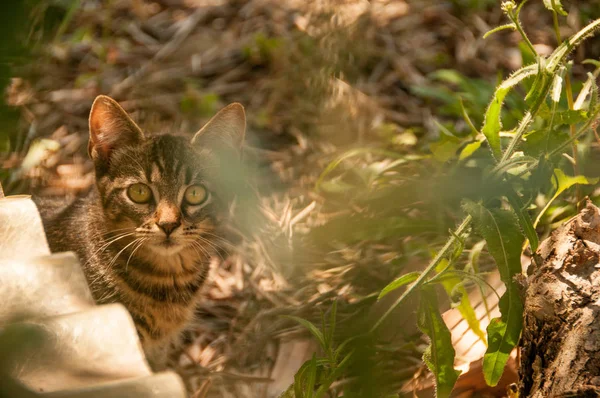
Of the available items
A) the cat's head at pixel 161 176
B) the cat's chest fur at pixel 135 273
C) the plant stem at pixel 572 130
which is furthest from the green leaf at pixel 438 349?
the cat's chest fur at pixel 135 273

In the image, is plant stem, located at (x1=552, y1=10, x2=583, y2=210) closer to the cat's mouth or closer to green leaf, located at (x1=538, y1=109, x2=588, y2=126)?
green leaf, located at (x1=538, y1=109, x2=588, y2=126)

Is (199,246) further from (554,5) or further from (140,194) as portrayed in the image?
(554,5)

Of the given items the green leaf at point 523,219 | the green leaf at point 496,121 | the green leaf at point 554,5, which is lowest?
the green leaf at point 523,219

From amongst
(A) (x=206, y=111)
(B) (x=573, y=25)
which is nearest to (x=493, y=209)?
(A) (x=206, y=111)

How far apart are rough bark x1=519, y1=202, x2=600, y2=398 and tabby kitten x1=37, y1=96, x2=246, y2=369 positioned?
4.59ft

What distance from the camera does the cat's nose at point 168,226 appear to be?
293 cm

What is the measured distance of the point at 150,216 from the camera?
3.00 metres

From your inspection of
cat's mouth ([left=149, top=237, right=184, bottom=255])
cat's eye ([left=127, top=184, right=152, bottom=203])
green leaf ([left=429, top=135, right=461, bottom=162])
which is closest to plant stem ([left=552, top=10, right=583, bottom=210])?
green leaf ([left=429, top=135, right=461, bottom=162])

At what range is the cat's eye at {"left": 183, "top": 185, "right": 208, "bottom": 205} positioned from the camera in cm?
309

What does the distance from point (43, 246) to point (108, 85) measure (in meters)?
2.88

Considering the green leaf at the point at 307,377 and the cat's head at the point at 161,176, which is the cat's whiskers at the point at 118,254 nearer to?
the cat's head at the point at 161,176

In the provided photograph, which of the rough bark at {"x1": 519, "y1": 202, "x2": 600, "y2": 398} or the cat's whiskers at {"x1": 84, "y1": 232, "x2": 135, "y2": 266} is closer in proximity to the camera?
the rough bark at {"x1": 519, "y1": 202, "x2": 600, "y2": 398}

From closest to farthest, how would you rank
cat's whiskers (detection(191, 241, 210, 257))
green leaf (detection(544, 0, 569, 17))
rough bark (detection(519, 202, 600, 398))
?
1. rough bark (detection(519, 202, 600, 398))
2. green leaf (detection(544, 0, 569, 17))
3. cat's whiskers (detection(191, 241, 210, 257))

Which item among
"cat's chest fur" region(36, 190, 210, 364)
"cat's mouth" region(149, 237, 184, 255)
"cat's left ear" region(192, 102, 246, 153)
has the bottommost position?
"cat's chest fur" region(36, 190, 210, 364)
